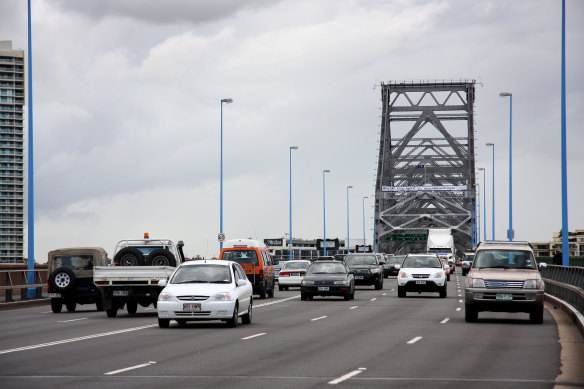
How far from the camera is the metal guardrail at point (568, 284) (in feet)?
86.4

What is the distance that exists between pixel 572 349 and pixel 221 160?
159 feet

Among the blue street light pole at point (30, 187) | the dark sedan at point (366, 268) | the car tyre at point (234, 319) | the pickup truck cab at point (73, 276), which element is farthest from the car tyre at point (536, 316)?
the dark sedan at point (366, 268)

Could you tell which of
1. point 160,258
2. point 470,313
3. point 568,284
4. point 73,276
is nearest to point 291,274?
point 568,284

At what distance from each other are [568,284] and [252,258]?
1185 centimetres

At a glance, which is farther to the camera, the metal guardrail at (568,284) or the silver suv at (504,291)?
the metal guardrail at (568,284)

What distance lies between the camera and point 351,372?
1319cm

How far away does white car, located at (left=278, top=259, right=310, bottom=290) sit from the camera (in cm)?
4941

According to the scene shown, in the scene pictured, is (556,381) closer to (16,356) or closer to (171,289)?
(16,356)

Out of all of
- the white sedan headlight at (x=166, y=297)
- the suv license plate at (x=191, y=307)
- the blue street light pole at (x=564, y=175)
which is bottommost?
the suv license plate at (x=191, y=307)

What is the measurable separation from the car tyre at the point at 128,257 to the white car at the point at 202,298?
5.04 meters

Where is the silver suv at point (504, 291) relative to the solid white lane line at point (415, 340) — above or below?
above

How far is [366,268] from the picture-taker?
46.7m

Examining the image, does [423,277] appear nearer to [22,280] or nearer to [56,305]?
[56,305]

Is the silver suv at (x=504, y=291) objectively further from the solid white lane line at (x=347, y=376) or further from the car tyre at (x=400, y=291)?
the car tyre at (x=400, y=291)
